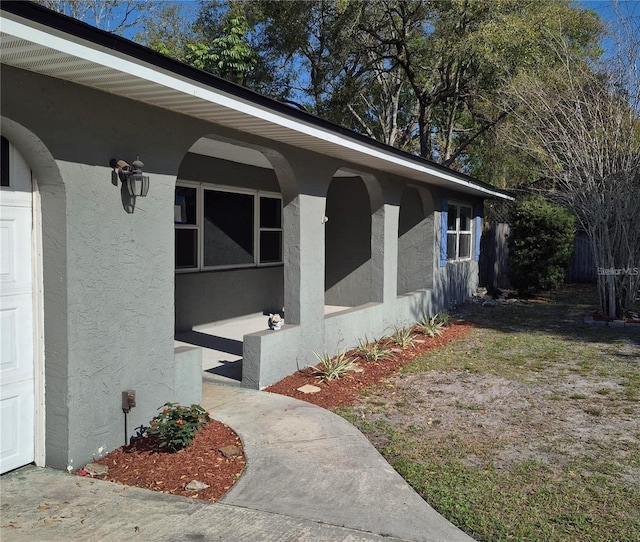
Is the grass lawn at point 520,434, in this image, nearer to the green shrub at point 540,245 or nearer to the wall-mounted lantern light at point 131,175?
the wall-mounted lantern light at point 131,175

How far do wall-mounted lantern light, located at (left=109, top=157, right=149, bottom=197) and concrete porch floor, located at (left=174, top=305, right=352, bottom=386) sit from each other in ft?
9.52

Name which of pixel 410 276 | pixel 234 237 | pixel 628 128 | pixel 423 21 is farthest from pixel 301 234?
pixel 423 21

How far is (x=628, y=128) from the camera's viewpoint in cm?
1108

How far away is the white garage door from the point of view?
396cm

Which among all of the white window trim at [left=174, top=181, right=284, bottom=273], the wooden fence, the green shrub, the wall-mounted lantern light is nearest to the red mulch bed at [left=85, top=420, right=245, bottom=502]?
the wall-mounted lantern light

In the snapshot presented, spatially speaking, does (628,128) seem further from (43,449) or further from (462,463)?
(43,449)

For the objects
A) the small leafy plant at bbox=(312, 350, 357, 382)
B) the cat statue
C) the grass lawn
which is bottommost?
the grass lawn

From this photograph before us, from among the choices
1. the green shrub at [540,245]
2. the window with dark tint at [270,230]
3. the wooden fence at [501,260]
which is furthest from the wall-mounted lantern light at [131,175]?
the wooden fence at [501,260]

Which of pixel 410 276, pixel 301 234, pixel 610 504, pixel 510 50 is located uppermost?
pixel 510 50

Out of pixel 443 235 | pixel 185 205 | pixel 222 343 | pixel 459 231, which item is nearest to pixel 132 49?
pixel 185 205

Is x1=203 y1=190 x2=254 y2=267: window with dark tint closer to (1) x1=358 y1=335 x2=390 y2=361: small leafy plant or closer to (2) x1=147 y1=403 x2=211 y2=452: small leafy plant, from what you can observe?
(1) x1=358 y1=335 x2=390 y2=361: small leafy plant

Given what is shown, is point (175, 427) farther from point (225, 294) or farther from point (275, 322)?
point (225, 294)

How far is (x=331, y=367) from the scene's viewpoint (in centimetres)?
710

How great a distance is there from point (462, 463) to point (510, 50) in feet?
44.8
